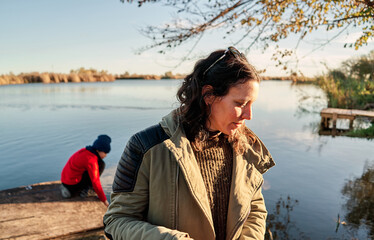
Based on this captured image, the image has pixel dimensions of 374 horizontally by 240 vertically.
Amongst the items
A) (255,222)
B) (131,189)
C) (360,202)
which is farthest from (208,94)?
(360,202)

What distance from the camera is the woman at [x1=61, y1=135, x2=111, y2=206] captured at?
4.53m

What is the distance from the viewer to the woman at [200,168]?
136 cm

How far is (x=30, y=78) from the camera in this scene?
50.4 m

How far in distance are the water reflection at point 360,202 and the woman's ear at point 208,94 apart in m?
4.89

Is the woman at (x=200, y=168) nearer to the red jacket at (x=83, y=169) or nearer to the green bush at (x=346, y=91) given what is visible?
the red jacket at (x=83, y=169)

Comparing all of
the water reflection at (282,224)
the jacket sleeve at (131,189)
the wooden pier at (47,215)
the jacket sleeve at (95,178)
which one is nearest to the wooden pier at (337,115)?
the water reflection at (282,224)

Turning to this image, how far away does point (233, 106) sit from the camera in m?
1.55

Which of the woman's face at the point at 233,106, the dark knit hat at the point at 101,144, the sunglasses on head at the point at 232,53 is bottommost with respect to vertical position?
the dark knit hat at the point at 101,144

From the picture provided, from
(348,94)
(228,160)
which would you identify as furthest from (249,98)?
(348,94)

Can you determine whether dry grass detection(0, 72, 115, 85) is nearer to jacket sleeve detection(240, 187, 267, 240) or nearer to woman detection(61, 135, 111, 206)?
woman detection(61, 135, 111, 206)

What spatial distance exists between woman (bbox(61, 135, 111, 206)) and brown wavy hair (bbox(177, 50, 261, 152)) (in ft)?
10.7

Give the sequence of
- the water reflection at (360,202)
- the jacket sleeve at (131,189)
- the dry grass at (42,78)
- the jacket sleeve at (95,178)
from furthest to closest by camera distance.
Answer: the dry grass at (42,78), the water reflection at (360,202), the jacket sleeve at (95,178), the jacket sleeve at (131,189)

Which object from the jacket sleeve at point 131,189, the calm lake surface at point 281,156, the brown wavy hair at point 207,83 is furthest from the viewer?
the calm lake surface at point 281,156

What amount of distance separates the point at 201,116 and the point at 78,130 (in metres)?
13.8
